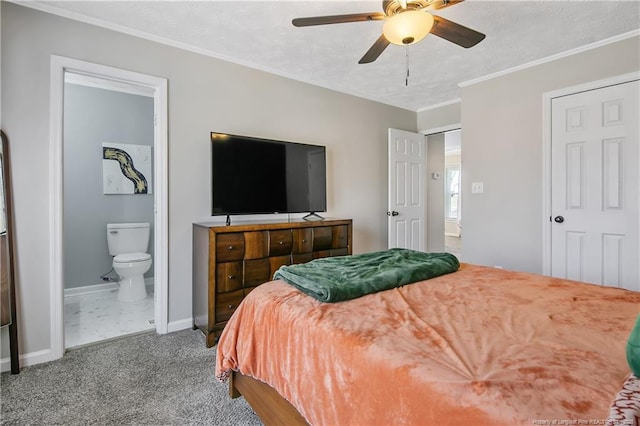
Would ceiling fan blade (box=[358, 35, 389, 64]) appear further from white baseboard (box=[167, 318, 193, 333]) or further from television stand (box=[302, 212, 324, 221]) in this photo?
white baseboard (box=[167, 318, 193, 333])

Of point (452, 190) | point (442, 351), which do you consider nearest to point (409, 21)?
point (442, 351)

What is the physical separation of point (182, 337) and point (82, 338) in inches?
31.3

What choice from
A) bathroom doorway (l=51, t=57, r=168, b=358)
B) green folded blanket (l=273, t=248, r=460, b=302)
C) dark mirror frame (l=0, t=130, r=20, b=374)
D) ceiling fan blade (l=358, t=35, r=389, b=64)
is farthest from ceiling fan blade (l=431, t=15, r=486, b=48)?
dark mirror frame (l=0, t=130, r=20, b=374)

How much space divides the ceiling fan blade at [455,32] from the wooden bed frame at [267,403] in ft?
6.69

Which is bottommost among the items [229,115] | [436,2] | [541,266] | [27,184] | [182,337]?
[182,337]

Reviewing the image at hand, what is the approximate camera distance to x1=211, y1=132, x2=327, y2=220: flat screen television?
2.73 m

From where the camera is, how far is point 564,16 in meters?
2.37

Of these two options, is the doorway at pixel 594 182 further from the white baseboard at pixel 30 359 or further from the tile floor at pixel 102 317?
the white baseboard at pixel 30 359

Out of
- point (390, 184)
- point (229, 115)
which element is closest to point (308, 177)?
point (229, 115)

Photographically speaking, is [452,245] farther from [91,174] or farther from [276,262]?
[91,174]

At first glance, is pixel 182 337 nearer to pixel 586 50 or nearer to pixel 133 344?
pixel 133 344

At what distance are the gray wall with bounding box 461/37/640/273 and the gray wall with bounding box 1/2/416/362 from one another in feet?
3.61

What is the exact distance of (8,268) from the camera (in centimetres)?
207

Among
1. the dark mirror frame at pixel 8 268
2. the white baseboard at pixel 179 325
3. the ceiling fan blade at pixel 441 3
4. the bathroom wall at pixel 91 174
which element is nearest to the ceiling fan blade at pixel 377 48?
the ceiling fan blade at pixel 441 3
